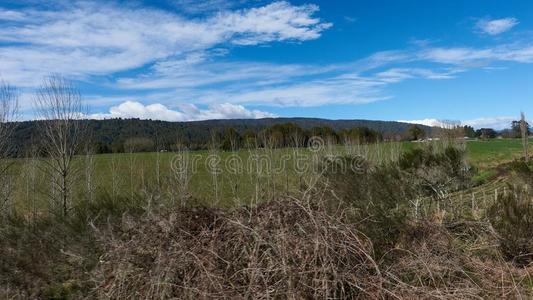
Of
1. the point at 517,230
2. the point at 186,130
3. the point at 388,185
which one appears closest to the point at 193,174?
the point at 388,185

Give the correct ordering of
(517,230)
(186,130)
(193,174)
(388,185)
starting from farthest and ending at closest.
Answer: (186,130), (193,174), (388,185), (517,230)

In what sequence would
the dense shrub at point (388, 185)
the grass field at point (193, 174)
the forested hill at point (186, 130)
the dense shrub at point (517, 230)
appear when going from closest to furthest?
the dense shrub at point (388, 185) → the dense shrub at point (517, 230) → the grass field at point (193, 174) → the forested hill at point (186, 130)

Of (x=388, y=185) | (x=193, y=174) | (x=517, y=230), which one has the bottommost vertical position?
(x=193, y=174)

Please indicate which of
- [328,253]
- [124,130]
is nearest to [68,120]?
[328,253]

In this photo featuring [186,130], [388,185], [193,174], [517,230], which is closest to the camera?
[517,230]

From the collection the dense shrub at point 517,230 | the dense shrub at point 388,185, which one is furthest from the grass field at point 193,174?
the dense shrub at point 517,230

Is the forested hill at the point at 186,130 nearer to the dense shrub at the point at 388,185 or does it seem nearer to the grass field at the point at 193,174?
the grass field at the point at 193,174

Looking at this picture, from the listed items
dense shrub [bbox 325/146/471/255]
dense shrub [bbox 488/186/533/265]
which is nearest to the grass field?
dense shrub [bbox 325/146/471/255]

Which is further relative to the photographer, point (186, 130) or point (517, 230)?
point (186, 130)

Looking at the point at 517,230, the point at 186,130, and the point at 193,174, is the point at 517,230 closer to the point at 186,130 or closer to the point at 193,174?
the point at 193,174

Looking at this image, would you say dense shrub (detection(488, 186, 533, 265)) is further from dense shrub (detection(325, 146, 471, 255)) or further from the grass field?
the grass field

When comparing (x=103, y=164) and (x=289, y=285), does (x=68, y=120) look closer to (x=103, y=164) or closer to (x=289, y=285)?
(x=289, y=285)

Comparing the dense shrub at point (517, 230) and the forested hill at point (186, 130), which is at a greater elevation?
the forested hill at point (186, 130)

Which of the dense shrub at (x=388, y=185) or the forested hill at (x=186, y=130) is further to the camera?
the forested hill at (x=186, y=130)
